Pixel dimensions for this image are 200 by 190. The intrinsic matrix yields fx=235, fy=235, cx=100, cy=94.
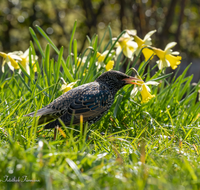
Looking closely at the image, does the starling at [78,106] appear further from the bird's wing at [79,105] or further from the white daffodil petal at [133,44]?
the white daffodil petal at [133,44]

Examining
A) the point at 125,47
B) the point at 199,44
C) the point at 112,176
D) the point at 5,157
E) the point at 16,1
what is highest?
the point at 16,1

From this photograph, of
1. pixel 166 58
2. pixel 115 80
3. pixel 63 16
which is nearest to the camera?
pixel 115 80

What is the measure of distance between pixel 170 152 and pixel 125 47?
1.15 m

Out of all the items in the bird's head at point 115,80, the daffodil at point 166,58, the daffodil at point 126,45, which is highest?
the daffodil at point 126,45

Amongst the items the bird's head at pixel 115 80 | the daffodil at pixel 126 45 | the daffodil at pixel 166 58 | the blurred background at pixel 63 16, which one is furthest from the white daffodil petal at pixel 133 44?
the blurred background at pixel 63 16

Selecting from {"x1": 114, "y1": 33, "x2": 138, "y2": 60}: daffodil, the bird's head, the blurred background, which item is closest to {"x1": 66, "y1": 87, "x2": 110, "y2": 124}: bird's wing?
the bird's head

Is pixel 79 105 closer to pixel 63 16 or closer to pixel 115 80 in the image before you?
pixel 115 80

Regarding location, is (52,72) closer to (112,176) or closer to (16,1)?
(112,176)

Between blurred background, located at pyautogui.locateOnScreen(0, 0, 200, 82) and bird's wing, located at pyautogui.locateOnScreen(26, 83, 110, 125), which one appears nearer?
bird's wing, located at pyautogui.locateOnScreen(26, 83, 110, 125)

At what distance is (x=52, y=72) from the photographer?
2557 millimetres

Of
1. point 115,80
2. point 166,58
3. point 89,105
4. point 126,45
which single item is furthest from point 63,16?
point 89,105

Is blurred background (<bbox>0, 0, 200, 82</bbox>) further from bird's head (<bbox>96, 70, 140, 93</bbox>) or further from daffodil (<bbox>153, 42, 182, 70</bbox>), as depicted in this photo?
bird's head (<bbox>96, 70, 140, 93</bbox>)

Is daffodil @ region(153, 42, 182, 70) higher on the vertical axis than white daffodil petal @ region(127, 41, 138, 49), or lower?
lower

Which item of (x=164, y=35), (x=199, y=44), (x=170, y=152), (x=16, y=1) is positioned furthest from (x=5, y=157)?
(x=199, y=44)
